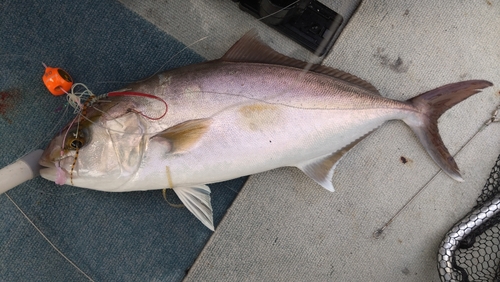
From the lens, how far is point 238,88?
147cm

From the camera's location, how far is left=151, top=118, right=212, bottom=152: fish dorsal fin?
4.64ft

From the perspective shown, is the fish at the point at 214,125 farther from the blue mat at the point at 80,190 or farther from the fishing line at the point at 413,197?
the fishing line at the point at 413,197

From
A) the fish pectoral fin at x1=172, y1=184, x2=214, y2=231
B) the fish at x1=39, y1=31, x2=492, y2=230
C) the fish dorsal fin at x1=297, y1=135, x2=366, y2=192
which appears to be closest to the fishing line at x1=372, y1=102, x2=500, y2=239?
the fish dorsal fin at x1=297, y1=135, x2=366, y2=192

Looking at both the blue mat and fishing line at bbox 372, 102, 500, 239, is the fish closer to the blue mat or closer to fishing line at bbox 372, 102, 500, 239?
the blue mat

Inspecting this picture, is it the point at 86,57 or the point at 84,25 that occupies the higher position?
the point at 84,25

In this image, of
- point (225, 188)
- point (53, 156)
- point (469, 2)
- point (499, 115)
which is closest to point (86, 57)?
point (53, 156)

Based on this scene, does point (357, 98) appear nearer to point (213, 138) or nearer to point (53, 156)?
point (213, 138)

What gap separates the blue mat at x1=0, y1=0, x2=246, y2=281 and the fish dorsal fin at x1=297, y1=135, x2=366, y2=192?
0.38 metres

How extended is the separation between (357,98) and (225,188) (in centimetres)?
82

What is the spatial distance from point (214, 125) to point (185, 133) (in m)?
0.13

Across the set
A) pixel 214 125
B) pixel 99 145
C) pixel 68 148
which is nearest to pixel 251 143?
pixel 214 125

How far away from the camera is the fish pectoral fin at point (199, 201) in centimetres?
164

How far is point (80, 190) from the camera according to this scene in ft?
5.85

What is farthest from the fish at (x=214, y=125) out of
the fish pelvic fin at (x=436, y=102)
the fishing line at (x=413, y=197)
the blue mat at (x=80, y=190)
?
the fishing line at (x=413, y=197)
